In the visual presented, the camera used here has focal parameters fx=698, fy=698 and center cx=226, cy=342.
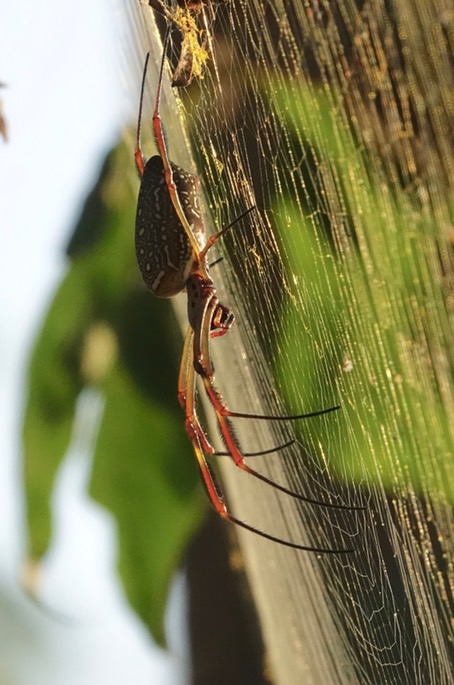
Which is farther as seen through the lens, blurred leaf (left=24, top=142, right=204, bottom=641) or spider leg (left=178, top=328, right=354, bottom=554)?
blurred leaf (left=24, top=142, right=204, bottom=641)

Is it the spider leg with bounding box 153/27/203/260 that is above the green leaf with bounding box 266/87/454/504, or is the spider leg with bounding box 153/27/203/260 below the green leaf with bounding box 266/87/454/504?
above

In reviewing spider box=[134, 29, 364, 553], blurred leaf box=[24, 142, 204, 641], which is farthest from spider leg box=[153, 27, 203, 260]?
blurred leaf box=[24, 142, 204, 641]

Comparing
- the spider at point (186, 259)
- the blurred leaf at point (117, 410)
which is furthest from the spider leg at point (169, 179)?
the blurred leaf at point (117, 410)

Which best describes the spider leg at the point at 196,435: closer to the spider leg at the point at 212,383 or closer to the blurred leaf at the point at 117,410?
the spider leg at the point at 212,383

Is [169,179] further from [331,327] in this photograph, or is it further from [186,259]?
[331,327]

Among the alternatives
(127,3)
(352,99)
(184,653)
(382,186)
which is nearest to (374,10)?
(352,99)

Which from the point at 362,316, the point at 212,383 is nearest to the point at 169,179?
the point at 212,383

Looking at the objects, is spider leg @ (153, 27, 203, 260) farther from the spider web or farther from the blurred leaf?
the blurred leaf
